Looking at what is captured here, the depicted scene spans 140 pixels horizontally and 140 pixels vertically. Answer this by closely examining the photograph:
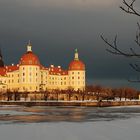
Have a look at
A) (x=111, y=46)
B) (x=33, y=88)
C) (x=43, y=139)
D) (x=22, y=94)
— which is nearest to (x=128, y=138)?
(x=43, y=139)

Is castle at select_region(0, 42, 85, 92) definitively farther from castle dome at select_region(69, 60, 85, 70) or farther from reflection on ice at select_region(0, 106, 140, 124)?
reflection on ice at select_region(0, 106, 140, 124)

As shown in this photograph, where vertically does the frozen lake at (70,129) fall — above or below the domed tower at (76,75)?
below

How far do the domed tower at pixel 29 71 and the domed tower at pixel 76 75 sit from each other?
11169 millimetres

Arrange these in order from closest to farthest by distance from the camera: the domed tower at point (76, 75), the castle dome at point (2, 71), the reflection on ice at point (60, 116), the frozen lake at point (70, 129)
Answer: the frozen lake at point (70, 129), the reflection on ice at point (60, 116), the castle dome at point (2, 71), the domed tower at point (76, 75)

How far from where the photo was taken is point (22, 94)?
95.9 m

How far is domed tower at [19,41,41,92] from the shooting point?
4323 inches

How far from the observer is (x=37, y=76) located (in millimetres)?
111938

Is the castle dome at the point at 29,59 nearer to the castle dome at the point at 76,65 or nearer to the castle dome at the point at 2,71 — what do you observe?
the castle dome at the point at 2,71

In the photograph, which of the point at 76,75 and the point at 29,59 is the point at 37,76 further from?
the point at 76,75

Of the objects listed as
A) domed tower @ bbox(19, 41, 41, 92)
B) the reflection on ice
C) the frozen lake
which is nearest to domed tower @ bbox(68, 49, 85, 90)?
domed tower @ bbox(19, 41, 41, 92)

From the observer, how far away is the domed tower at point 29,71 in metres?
110

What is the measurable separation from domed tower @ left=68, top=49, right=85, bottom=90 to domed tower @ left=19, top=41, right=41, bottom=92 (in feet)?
36.6

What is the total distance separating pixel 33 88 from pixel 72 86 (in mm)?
15136

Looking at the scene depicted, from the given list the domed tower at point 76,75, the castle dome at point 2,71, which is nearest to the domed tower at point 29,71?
the castle dome at point 2,71
